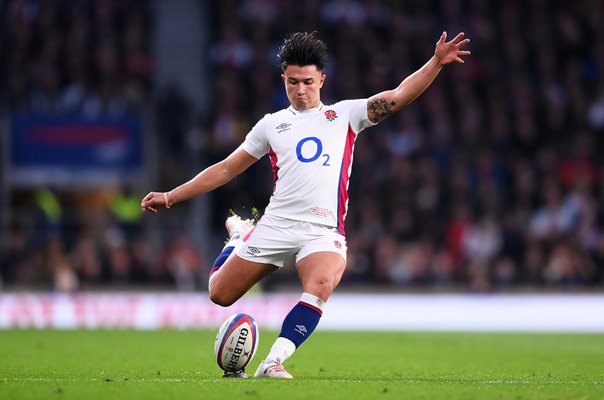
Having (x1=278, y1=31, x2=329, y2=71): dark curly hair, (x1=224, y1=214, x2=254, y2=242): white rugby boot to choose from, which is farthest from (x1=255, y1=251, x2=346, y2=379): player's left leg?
(x1=278, y1=31, x2=329, y2=71): dark curly hair

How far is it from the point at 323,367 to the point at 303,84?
2.94m

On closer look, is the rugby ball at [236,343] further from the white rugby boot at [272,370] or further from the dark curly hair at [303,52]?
the dark curly hair at [303,52]

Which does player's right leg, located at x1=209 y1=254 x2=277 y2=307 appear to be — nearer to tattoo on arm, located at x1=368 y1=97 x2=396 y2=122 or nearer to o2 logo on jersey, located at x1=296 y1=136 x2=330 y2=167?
o2 logo on jersey, located at x1=296 y1=136 x2=330 y2=167

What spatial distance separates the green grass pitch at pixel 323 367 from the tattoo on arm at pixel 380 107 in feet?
6.26

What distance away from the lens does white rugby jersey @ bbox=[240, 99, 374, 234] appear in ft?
26.6

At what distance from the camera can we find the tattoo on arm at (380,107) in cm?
805

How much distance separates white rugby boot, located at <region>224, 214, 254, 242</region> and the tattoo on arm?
1.37 m

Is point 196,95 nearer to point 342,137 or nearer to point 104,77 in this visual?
point 104,77

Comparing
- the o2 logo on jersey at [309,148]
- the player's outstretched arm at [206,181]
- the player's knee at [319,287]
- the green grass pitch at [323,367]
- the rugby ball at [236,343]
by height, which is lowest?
the green grass pitch at [323,367]

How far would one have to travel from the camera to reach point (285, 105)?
22.0m

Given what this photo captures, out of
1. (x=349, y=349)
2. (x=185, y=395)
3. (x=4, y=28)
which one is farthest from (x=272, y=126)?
(x=4, y=28)

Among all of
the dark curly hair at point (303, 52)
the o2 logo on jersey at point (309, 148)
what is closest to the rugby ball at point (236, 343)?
the o2 logo on jersey at point (309, 148)

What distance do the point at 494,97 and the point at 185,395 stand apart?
51.6 ft

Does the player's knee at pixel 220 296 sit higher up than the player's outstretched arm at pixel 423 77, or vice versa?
the player's outstretched arm at pixel 423 77
